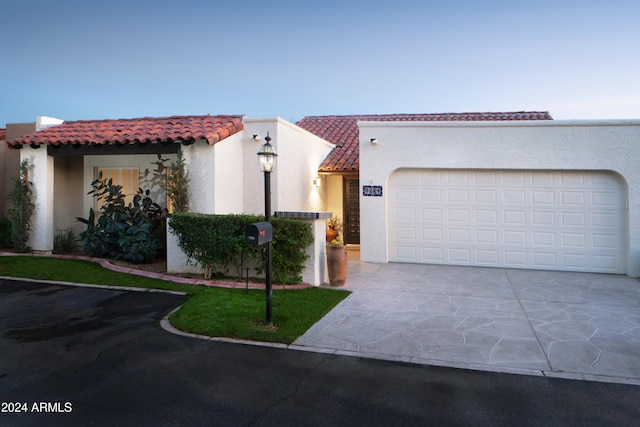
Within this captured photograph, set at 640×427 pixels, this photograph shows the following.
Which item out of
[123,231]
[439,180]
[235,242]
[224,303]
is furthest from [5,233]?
[439,180]

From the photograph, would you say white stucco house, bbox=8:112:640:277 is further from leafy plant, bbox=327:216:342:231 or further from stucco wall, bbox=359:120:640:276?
leafy plant, bbox=327:216:342:231

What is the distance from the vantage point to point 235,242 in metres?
8.48

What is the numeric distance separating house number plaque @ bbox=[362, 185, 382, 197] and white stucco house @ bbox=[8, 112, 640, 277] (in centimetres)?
3

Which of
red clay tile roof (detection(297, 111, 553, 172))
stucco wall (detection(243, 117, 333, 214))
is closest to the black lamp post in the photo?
stucco wall (detection(243, 117, 333, 214))

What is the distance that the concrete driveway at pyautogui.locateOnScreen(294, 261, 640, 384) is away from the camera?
16.0ft

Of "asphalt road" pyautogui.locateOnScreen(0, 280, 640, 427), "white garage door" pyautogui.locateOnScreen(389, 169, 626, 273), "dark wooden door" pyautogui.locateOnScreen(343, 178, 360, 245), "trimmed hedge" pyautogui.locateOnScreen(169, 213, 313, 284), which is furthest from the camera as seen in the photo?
"dark wooden door" pyautogui.locateOnScreen(343, 178, 360, 245)

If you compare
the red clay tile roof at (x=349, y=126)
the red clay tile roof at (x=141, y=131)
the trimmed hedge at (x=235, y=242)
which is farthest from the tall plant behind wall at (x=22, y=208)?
the red clay tile roof at (x=349, y=126)

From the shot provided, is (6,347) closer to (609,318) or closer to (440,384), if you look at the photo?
(440,384)

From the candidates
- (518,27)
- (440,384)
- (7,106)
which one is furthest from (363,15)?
(7,106)

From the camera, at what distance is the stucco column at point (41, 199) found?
37.3ft

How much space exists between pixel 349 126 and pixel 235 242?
1132 cm

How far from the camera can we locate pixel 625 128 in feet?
33.3

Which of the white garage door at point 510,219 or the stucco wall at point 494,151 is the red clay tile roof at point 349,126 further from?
the white garage door at point 510,219

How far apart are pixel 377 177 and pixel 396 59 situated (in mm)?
5954
